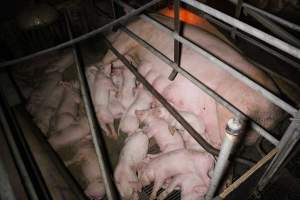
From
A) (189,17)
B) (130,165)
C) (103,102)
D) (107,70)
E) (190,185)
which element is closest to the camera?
(190,185)

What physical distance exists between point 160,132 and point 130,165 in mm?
526

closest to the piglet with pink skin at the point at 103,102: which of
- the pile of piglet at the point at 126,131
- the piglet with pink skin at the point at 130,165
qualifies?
the pile of piglet at the point at 126,131

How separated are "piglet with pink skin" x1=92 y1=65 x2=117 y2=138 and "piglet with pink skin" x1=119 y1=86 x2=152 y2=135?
23 centimetres

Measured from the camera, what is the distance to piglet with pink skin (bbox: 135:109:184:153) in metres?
2.96

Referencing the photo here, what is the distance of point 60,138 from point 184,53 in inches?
74.6

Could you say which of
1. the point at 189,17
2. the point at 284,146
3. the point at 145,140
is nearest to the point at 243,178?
the point at 284,146

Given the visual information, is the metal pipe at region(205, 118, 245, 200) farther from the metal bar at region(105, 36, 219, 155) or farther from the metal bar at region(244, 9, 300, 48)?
the metal bar at region(244, 9, 300, 48)

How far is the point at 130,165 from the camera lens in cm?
282

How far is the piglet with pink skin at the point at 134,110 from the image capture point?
320cm

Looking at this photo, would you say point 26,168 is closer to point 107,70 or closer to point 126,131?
point 126,131

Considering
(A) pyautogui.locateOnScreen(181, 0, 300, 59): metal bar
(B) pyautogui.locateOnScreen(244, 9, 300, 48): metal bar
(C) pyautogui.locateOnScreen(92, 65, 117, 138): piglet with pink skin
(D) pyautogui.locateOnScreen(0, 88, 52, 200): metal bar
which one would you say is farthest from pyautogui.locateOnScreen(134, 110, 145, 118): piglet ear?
(B) pyautogui.locateOnScreen(244, 9, 300, 48): metal bar

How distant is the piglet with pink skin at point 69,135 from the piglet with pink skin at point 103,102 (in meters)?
0.26

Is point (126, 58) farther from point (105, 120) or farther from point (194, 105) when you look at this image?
point (194, 105)

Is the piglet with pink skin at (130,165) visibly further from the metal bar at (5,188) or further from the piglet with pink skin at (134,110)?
the metal bar at (5,188)
